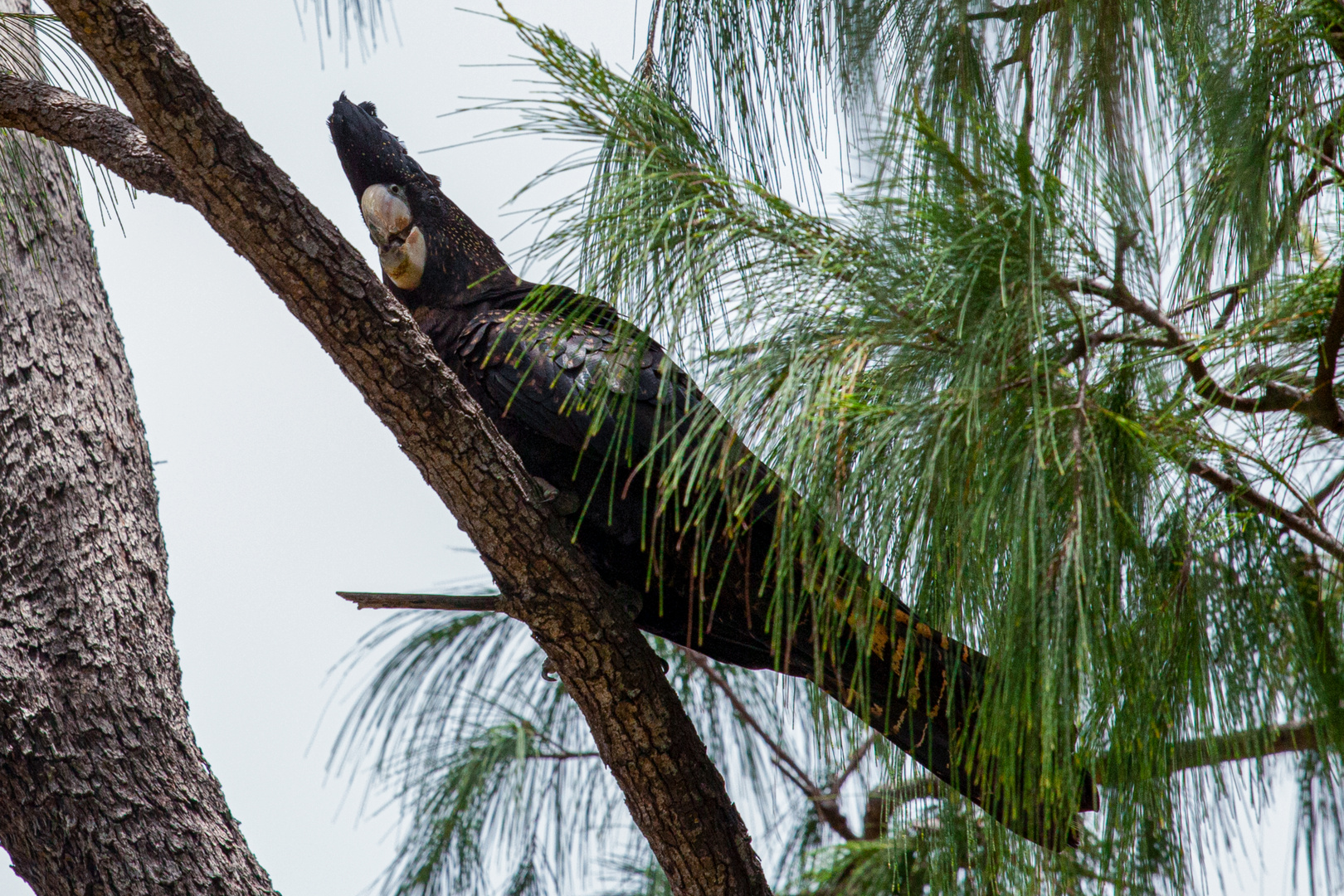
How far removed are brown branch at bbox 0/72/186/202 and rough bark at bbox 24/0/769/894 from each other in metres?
0.03

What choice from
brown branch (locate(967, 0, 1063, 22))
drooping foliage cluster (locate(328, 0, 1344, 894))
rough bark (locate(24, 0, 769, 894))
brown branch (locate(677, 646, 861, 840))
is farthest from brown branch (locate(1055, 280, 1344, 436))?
brown branch (locate(677, 646, 861, 840))

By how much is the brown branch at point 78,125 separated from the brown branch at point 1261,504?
121 cm

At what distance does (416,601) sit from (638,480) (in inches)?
13.0

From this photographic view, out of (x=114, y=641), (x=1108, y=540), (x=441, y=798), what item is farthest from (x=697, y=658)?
(x=1108, y=540)

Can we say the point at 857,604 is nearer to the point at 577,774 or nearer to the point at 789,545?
the point at 789,545

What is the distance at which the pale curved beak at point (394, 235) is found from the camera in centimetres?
171

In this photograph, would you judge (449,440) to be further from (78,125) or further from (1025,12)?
(1025,12)

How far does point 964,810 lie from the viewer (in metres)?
1.31

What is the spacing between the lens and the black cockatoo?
0.98 metres

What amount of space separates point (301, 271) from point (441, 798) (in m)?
1.39

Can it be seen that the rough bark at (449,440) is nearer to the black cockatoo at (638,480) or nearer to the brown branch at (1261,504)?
the black cockatoo at (638,480)

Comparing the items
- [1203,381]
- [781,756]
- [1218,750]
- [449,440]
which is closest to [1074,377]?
[1203,381]

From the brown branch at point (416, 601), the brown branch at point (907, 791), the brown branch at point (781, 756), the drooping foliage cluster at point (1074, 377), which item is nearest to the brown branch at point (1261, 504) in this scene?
the drooping foliage cluster at point (1074, 377)

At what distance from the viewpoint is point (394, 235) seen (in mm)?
1739
